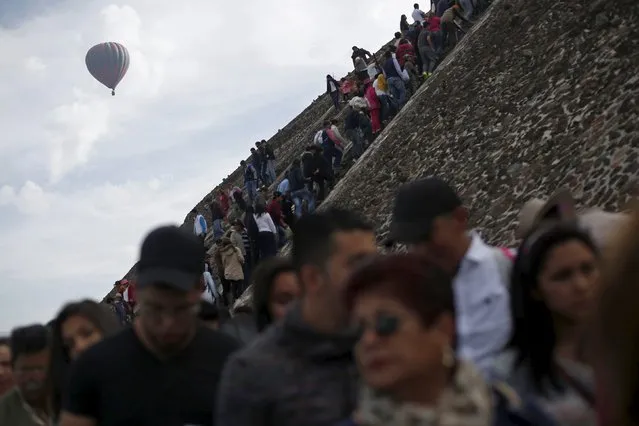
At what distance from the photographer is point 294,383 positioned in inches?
108

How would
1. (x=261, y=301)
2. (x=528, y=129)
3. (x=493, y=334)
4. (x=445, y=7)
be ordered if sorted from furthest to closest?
(x=445, y=7)
(x=528, y=129)
(x=261, y=301)
(x=493, y=334)

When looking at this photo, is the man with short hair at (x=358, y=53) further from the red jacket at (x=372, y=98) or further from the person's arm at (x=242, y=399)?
the person's arm at (x=242, y=399)

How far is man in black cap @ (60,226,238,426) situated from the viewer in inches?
123

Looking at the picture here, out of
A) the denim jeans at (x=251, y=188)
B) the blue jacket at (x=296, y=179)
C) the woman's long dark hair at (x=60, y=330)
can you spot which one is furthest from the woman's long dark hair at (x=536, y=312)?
the denim jeans at (x=251, y=188)

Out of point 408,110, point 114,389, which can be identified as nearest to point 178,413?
point 114,389

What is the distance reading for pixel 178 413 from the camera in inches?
125

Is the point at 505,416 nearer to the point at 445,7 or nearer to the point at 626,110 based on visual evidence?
the point at 626,110

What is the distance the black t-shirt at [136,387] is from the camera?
10.2 ft

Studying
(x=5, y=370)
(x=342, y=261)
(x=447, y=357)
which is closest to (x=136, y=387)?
(x=342, y=261)

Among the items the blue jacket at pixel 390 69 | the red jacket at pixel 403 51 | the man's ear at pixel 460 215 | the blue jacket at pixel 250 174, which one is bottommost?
the man's ear at pixel 460 215

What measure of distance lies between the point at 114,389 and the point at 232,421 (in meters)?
0.58

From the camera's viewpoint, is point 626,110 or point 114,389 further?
point 626,110

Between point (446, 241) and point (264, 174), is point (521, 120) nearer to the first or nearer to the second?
point (446, 241)

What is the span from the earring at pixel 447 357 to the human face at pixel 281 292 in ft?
8.04
